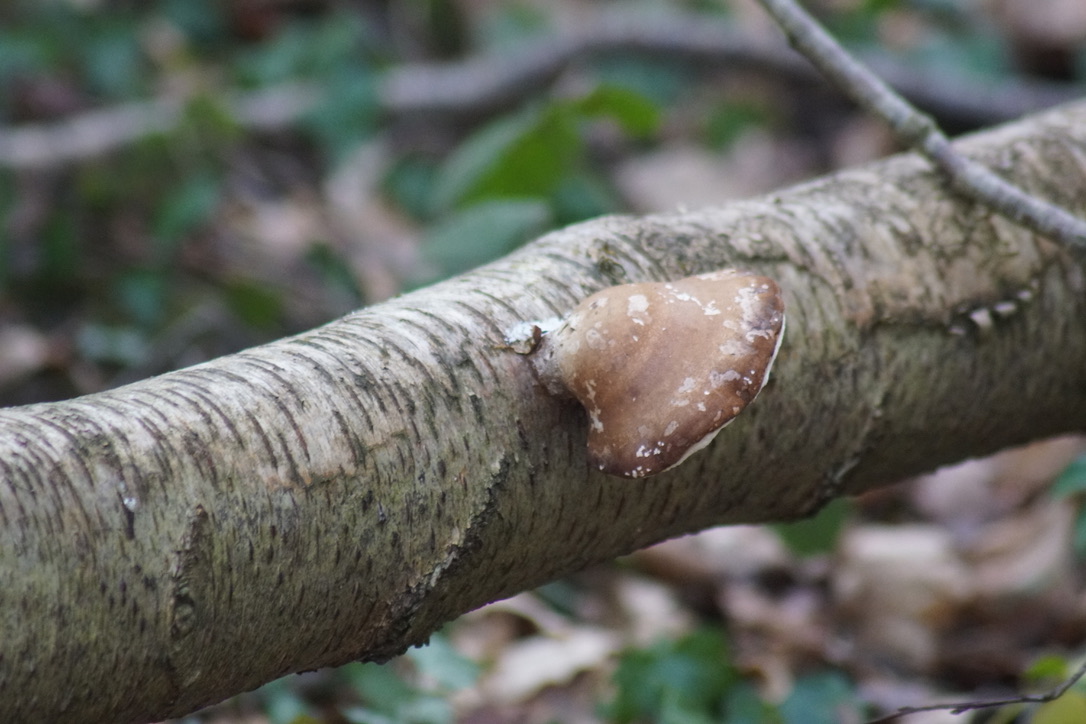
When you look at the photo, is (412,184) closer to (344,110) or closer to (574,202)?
(344,110)

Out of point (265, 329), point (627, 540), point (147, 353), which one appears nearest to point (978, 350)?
point (627, 540)

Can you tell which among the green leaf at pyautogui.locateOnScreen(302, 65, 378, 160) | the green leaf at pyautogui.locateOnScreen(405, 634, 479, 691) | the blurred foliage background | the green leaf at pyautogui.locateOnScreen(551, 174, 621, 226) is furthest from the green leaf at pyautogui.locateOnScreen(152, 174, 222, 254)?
the green leaf at pyautogui.locateOnScreen(405, 634, 479, 691)

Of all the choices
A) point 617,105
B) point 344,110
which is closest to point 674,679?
point 617,105

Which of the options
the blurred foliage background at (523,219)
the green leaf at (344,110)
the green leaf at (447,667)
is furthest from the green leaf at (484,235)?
the green leaf at (344,110)

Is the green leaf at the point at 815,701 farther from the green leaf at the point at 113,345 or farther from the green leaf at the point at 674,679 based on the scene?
the green leaf at the point at 113,345

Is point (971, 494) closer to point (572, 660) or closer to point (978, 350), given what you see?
point (572, 660)

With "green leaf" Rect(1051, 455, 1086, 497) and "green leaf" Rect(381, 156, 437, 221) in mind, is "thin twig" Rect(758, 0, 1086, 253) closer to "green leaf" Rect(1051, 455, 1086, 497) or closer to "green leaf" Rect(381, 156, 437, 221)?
"green leaf" Rect(1051, 455, 1086, 497)
